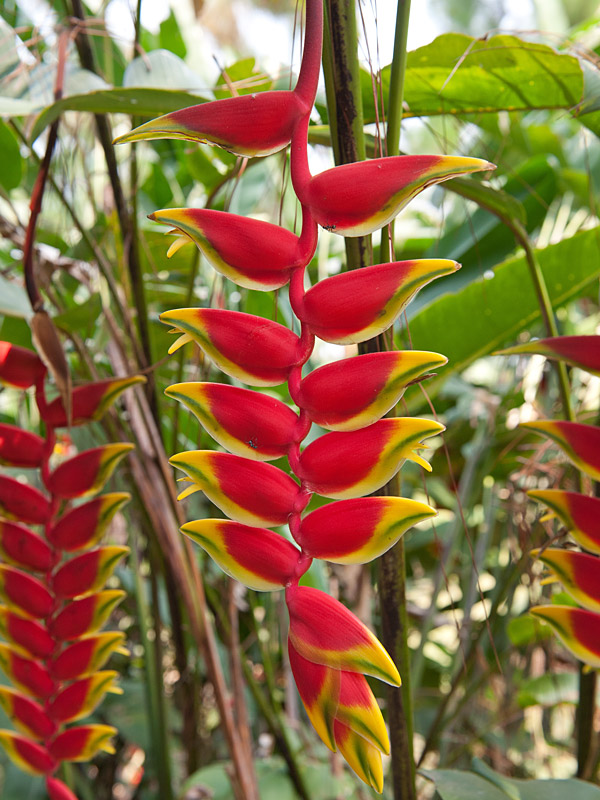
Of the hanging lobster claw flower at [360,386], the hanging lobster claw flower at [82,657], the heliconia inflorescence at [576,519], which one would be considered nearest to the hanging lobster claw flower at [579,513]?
the heliconia inflorescence at [576,519]

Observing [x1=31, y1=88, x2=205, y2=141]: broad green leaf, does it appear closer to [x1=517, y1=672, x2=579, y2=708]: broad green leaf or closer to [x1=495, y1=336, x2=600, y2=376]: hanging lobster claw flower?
[x1=495, y1=336, x2=600, y2=376]: hanging lobster claw flower

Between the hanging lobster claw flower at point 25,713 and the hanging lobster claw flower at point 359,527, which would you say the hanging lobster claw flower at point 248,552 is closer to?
the hanging lobster claw flower at point 359,527

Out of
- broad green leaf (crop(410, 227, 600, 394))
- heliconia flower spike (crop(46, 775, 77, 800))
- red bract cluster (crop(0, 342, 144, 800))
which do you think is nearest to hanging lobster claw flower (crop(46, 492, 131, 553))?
red bract cluster (crop(0, 342, 144, 800))

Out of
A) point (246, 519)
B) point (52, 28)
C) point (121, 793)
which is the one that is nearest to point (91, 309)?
point (52, 28)

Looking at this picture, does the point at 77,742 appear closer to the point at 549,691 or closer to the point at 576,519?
the point at 576,519

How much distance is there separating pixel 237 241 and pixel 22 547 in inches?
7.8

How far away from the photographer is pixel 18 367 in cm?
29

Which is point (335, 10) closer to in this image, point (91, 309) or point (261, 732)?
point (91, 309)

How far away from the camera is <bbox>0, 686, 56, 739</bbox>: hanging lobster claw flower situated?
31 cm

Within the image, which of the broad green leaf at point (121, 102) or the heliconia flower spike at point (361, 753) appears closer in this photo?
the heliconia flower spike at point (361, 753)

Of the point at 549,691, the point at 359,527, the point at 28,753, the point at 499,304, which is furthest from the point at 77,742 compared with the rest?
the point at 549,691

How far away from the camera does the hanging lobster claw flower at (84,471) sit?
0.99ft

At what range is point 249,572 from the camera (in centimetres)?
18

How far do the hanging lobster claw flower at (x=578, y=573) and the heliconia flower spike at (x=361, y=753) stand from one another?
114mm
